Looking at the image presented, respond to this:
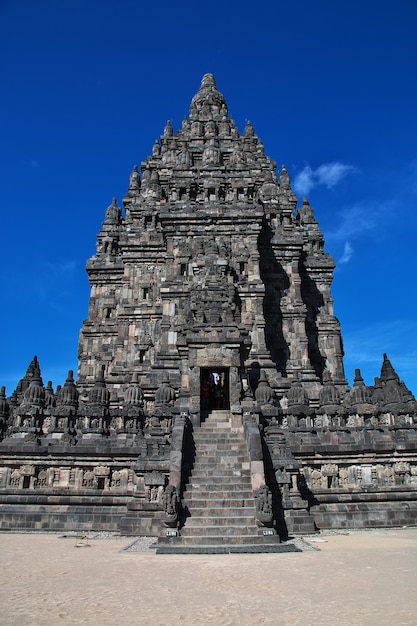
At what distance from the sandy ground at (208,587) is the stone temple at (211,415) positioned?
229cm

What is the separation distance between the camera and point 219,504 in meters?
13.3

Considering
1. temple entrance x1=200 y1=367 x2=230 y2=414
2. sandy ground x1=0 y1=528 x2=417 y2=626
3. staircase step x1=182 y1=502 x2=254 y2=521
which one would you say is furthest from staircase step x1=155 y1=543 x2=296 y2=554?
temple entrance x1=200 y1=367 x2=230 y2=414

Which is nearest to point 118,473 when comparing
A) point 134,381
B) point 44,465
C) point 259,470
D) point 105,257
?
point 44,465

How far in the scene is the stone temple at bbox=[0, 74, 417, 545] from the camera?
14.7 meters

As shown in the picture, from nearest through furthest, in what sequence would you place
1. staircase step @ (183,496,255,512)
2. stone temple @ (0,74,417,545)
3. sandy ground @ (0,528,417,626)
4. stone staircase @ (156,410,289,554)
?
sandy ground @ (0,528,417,626) → stone staircase @ (156,410,289,554) → staircase step @ (183,496,255,512) → stone temple @ (0,74,417,545)

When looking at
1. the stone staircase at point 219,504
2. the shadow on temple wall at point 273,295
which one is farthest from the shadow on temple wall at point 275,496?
the shadow on temple wall at point 273,295

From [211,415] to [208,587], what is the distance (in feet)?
35.5

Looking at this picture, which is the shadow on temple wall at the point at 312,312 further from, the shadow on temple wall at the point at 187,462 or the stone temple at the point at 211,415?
the shadow on temple wall at the point at 187,462

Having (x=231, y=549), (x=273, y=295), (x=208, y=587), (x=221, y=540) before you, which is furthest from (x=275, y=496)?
(x=273, y=295)

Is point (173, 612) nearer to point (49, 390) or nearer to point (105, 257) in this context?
point (49, 390)

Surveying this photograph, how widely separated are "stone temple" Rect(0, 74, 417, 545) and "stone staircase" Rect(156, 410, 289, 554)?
0.05 metres

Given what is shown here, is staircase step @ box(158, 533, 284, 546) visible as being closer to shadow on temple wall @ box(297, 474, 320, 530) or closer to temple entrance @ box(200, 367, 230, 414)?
shadow on temple wall @ box(297, 474, 320, 530)

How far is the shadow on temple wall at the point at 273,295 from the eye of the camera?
99.1ft

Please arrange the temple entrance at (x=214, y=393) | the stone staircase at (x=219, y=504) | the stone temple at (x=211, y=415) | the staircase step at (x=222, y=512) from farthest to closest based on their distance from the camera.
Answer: the temple entrance at (x=214, y=393) → the stone temple at (x=211, y=415) → the staircase step at (x=222, y=512) → the stone staircase at (x=219, y=504)
